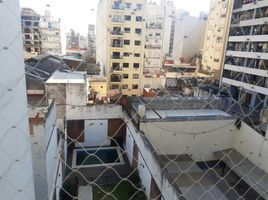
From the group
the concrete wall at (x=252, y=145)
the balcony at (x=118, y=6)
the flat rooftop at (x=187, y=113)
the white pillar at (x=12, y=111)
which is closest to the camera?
the white pillar at (x=12, y=111)

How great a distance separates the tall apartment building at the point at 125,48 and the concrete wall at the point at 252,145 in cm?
337

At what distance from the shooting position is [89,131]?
127 inches

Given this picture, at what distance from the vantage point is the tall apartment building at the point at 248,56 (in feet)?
16.5

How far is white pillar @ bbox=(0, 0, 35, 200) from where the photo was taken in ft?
1.46

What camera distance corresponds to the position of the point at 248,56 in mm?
5434

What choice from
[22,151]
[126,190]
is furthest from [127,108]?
[22,151]

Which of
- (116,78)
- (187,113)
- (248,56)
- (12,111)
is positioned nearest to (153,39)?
(116,78)

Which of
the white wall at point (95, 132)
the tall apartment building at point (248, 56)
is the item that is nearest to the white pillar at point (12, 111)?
the white wall at point (95, 132)

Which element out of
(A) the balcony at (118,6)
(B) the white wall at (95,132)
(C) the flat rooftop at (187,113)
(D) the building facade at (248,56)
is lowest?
(B) the white wall at (95,132)

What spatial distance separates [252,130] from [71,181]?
2043 millimetres

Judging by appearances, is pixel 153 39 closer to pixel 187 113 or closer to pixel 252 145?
pixel 187 113

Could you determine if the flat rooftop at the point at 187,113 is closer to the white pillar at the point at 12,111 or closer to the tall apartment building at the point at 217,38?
the white pillar at the point at 12,111

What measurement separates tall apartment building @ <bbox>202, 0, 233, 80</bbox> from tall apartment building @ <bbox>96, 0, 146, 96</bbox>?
1929mm

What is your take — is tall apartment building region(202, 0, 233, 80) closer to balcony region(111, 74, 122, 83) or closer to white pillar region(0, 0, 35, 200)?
balcony region(111, 74, 122, 83)
